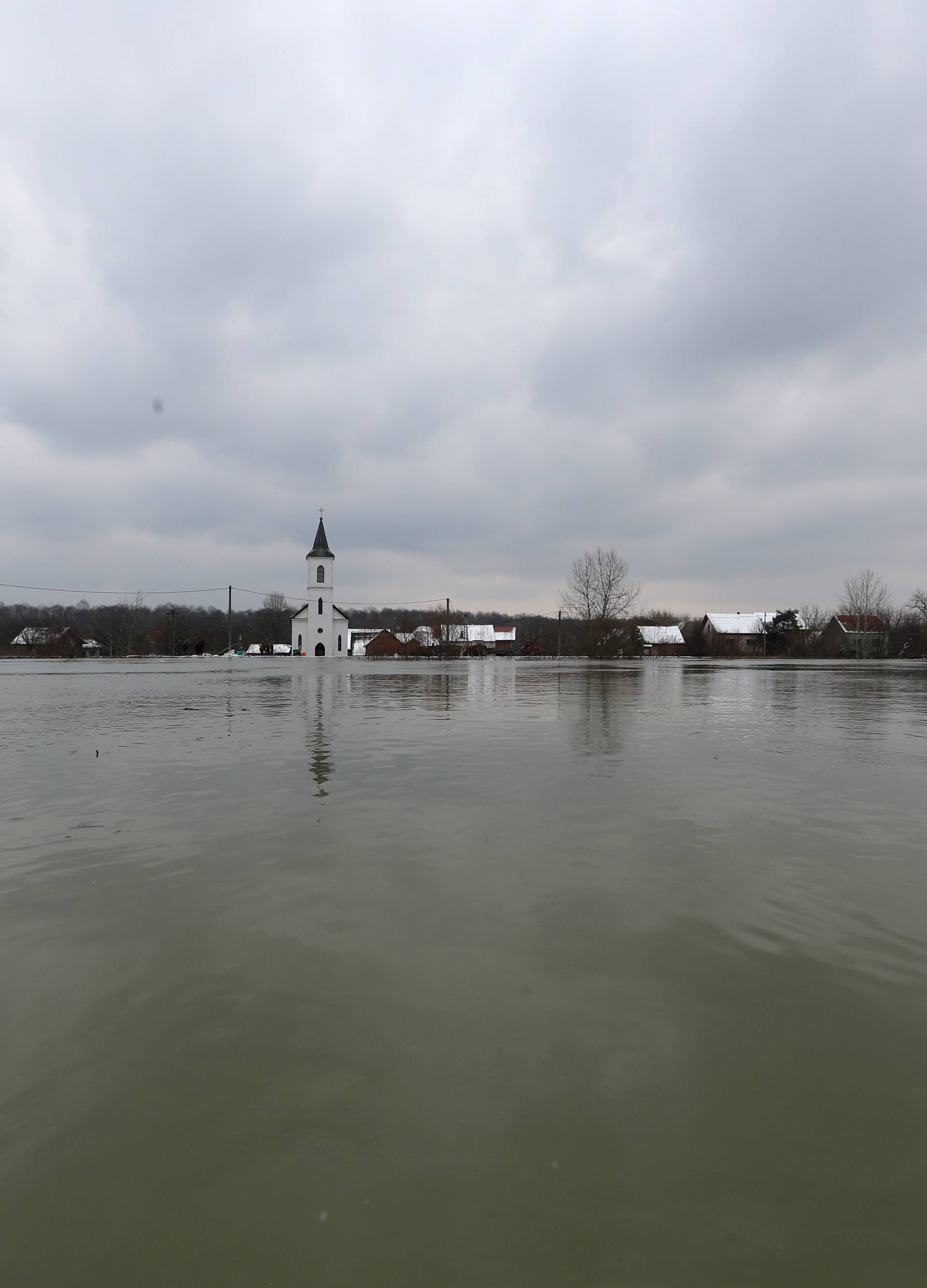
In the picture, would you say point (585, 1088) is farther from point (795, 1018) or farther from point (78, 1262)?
point (78, 1262)

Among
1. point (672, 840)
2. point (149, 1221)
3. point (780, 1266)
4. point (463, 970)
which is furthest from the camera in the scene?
point (672, 840)

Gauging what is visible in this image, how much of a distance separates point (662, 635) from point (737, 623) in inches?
481

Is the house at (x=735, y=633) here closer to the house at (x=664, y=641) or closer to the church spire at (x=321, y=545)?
the house at (x=664, y=641)

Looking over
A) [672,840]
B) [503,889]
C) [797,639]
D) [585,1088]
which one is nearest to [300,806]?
[503,889]

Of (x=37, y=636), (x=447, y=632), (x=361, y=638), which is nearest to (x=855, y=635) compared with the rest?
(x=447, y=632)

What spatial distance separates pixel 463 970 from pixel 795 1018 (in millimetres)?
1625

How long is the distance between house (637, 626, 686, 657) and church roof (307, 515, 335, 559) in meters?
49.4

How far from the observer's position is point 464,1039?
3105 millimetres

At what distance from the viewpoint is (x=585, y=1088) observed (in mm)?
2771

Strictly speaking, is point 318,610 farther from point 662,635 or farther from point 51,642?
point 662,635

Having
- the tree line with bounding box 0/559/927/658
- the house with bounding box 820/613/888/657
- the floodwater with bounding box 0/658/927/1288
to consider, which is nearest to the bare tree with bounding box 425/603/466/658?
the tree line with bounding box 0/559/927/658

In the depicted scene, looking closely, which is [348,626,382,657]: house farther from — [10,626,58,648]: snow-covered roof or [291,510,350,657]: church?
[10,626,58,648]: snow-covered roof

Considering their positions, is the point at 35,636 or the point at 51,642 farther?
the point at 35,636

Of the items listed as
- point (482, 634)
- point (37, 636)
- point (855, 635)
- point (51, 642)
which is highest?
point (482, 634)
